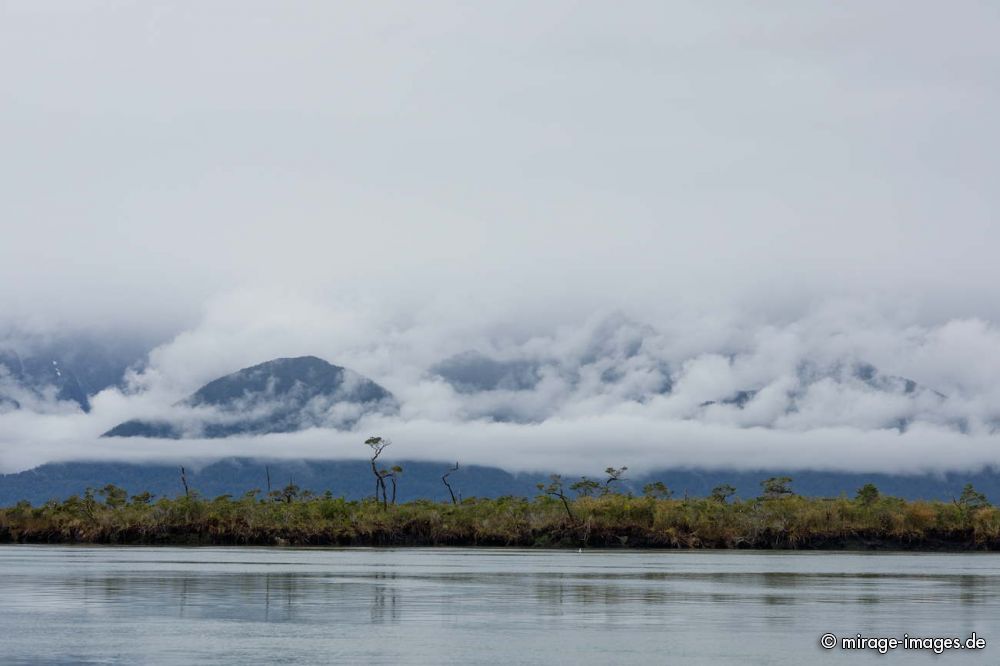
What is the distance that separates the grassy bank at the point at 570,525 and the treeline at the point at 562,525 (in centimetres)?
7

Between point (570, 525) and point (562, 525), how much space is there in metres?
0.55

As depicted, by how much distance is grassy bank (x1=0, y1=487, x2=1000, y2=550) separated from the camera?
336ft

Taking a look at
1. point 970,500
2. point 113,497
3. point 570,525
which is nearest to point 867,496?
point 970,500

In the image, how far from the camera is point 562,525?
103812 millimetres

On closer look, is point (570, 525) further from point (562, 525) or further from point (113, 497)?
point (113, 497)

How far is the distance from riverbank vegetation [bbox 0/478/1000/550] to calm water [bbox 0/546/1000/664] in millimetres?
29674

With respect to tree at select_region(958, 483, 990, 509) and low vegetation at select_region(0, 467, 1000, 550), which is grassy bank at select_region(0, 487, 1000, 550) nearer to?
low vegetation at select_region(0, 467, 1000, 550)

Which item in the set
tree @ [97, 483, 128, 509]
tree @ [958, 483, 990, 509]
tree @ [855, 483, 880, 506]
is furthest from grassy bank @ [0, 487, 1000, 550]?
tree @ [97, 483, 128, 509]

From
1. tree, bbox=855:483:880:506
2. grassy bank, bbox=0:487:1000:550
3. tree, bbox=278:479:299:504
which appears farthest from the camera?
tree, bbox=278:479:299:504

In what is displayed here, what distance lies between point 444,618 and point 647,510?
6585 centimetres

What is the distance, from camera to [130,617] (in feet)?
129

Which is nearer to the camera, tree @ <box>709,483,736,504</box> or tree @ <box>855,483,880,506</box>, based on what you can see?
tree @ <box>855,483,880,506</box>

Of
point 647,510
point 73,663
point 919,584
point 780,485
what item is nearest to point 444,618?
point 73,663

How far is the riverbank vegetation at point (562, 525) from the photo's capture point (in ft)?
336
